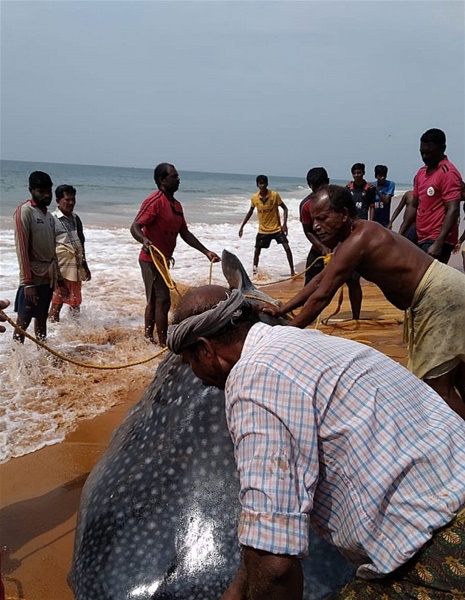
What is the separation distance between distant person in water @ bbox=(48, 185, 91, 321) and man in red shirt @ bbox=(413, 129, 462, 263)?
146 inches

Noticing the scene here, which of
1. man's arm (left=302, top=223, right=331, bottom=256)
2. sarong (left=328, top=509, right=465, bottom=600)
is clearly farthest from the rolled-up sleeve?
man's arm (left=302, top=223, right=331, bottom=256)

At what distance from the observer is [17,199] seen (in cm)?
3044

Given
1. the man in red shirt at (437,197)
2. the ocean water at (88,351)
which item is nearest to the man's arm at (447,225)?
the man in red shirt at (437,197)

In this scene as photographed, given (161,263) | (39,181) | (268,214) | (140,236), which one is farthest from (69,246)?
(268,214)

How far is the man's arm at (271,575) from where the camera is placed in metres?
1.51

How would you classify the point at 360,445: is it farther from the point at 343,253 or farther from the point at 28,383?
the point at 28,383

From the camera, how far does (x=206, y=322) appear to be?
173cm

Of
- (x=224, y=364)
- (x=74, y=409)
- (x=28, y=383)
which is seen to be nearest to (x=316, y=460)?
(x=224, y=364)

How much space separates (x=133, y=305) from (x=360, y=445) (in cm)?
756

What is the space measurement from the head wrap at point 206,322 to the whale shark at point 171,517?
2.93ft

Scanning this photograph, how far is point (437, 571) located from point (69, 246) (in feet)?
20.0

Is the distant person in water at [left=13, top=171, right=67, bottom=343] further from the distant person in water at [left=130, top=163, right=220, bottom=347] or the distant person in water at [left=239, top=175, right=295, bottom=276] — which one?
the distant person in water at [left=239, top=175, right=295, bottom=276]

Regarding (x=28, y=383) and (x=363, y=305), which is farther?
(x=363, y=305)

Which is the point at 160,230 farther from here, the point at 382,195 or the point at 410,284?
the point at 382,195
